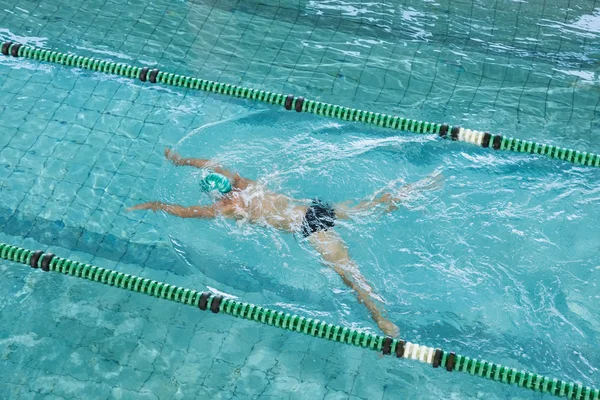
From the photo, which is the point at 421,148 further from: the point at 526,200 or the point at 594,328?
the point at 594,328

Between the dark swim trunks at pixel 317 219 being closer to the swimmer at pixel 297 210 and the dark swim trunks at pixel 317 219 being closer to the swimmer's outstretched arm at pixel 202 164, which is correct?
the swimmer at pixel 297 210


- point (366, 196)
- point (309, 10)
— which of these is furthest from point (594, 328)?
point (309, 10)

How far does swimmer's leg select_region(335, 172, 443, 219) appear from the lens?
17.4ft

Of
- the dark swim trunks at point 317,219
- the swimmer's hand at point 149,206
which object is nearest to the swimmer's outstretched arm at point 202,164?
the swimmer's hand at point 149,206

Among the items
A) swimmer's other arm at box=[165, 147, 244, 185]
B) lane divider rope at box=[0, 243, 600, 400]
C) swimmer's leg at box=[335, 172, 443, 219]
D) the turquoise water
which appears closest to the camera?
lane divider rope at box=[0, 243, 600, 400]

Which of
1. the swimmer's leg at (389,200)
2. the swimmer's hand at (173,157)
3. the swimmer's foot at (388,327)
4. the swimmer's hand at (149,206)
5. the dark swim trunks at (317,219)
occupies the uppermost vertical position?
the swimmer's leg at (389,200)

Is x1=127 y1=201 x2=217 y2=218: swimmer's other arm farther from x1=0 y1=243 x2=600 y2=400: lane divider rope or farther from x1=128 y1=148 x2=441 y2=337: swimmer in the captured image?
x1=0 y1=243 x2=600 y2=400: lane divider rope

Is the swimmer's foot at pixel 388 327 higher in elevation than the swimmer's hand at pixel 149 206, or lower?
higher

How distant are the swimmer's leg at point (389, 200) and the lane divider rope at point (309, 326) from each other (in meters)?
1.16

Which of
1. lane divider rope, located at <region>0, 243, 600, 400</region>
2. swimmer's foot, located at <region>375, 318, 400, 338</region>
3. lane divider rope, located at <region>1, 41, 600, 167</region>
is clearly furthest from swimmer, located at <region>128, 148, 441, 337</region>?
lane divider rope, located at <region>0, 243, 600, 400</region>

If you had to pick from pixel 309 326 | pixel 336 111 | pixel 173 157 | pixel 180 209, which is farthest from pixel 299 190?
pixel 309 326

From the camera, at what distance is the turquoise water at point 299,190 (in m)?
4.58

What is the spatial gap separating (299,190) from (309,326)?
55.3 inches

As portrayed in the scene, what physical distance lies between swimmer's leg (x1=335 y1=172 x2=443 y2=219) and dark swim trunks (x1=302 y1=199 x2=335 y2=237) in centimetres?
7
